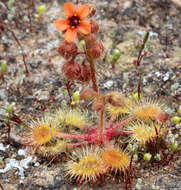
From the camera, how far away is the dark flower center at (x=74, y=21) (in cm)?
289

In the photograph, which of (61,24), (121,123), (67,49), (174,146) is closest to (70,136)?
(121,123)

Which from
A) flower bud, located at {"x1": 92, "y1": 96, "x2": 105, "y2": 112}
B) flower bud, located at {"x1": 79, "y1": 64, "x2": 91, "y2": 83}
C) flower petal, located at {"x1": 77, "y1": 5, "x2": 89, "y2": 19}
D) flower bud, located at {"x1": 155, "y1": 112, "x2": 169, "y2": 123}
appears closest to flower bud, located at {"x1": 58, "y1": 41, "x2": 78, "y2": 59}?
flower bud, located at {"x1": 79, "y1": 64, "x2": 91, "y2": 83}

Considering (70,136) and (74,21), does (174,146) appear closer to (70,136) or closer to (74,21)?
(70,136)

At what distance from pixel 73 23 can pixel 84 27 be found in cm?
16

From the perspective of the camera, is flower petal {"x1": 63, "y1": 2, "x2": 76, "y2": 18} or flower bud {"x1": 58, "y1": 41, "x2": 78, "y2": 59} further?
flower bud {"x1": 58, "y1": 41, "x2": 78, "y2": 59}

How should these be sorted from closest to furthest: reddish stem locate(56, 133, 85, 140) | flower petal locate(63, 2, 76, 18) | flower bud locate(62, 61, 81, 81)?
1. flower petal locate(63, 2, 76, 18)
2. flower bud locate(62, 61, 81, 81)
3. reddish stem locate(56, 133, 85, 140)

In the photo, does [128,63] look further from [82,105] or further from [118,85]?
[82,105]

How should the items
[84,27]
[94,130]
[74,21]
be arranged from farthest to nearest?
1. [94,130]
2. [74,21]
3. [84,27]

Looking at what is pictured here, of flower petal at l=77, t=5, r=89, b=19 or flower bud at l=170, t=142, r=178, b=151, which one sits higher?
flower petal at l=77, t=5, r=89, b=19

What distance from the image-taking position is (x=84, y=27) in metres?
2.81

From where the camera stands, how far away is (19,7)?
216 inches

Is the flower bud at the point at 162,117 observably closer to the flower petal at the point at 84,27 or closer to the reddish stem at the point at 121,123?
the reddish stem at the point at 121,123

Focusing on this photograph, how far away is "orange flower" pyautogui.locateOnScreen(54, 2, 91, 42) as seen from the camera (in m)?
2.80

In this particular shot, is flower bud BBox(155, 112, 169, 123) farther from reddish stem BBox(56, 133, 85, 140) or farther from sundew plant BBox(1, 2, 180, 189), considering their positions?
reddish stem BBox(56, 133, 85, 140)
